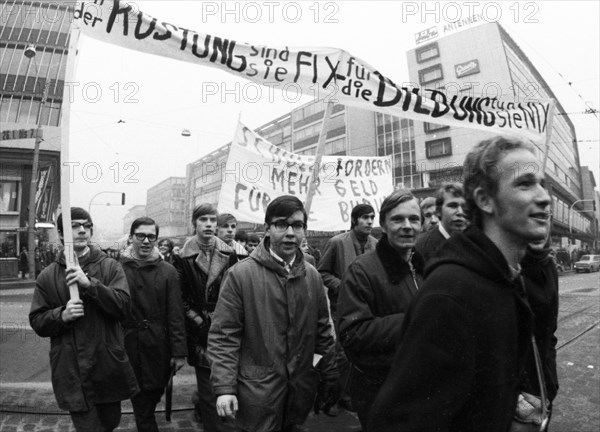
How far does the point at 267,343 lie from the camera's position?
2.51 metres

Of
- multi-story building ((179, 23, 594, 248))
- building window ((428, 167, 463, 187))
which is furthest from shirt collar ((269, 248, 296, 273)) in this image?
multi-story building ((179, 23, 594, 248))

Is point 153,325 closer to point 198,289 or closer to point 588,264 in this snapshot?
point 198,289

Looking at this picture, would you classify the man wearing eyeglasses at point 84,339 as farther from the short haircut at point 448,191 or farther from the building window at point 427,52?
the building window at point 427,52

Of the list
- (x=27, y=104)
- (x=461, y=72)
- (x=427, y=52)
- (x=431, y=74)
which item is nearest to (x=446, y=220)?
(x=27, y=104)

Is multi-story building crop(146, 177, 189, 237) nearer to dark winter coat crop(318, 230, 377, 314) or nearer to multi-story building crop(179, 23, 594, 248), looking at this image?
multi-story building crop(179, 23, 594, 248)

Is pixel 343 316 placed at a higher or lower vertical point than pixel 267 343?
higher

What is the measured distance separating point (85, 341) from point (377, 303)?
1.87 meters

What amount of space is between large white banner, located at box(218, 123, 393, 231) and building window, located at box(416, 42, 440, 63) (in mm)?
50668

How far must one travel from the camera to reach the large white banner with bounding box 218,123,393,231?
5.79m

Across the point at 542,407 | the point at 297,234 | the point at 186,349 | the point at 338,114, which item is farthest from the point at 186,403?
the point at 338,114

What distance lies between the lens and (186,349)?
354cm

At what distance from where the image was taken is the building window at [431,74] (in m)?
51.9

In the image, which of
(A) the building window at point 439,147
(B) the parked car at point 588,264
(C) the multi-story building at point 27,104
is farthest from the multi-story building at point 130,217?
(B) the parked car at point 588,264

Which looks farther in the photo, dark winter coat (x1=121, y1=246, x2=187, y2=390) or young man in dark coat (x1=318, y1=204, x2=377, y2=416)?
young man in dark coat (x1=318, y1=204, x2=377, y2=416)
